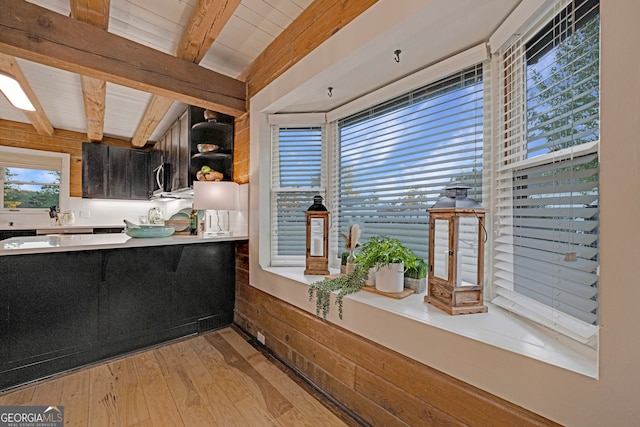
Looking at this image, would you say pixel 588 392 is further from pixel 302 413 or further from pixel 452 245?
pixel 302 413

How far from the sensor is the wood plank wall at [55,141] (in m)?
4.11

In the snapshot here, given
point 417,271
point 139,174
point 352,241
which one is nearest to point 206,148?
point 352,241

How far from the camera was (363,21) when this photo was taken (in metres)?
1.47

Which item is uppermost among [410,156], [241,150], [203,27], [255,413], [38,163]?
[203,27]

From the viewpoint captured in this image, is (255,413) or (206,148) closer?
(255,413)

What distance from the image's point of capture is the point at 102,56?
1.96 meters

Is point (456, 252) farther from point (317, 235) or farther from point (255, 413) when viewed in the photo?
point (255, 413)

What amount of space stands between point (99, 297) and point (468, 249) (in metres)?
2.56

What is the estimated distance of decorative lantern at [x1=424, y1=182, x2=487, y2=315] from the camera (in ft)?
4.17

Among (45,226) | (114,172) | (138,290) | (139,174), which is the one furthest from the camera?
(139,174)

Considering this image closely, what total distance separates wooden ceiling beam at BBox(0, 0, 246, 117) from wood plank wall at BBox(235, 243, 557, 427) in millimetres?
1883

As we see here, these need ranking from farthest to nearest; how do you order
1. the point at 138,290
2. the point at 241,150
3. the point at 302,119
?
the point at 241,150 < the point at 302,119 < the point at 138,290

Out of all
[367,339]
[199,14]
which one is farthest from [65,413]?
[199,14]

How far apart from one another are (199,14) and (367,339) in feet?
7.55
